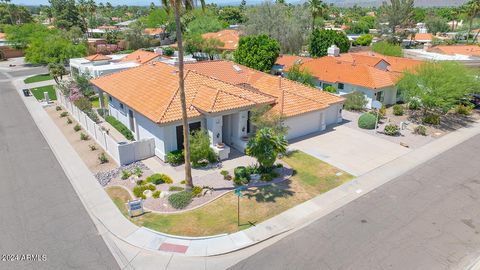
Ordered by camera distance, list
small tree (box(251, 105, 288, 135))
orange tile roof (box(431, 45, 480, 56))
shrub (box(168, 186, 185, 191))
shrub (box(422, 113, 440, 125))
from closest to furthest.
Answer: shrub (box(168, 186, 185, 191))
small tree (box(251, 105, 288, 135))
shrub (box(422, 113, 440, 125))
orange tile roof (box(431, 45, 480, 56))

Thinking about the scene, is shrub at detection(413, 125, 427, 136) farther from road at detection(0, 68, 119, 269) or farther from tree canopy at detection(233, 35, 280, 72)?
road at detection(0, 68, 119, 269)

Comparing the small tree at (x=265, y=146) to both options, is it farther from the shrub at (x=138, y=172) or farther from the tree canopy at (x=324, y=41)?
the tree canopy at (x=324, y=41)

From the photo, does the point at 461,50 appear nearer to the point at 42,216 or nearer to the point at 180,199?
the point at 180,199

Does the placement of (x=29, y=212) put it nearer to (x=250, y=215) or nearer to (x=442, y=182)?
(x=250, y=215)

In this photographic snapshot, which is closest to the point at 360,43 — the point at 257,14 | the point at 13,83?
the point at 257,14

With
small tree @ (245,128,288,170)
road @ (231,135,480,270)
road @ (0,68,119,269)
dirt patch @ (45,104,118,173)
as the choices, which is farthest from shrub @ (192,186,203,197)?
dirt patch @ (45,104,118,173)

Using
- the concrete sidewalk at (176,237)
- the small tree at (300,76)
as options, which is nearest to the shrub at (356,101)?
the small tree at (300,76)

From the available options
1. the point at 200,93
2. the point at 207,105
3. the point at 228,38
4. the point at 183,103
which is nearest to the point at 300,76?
the point at 200,93
